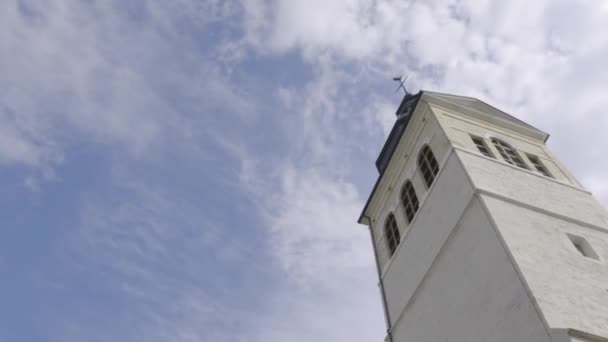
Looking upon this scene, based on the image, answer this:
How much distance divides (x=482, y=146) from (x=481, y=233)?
592 centimetres

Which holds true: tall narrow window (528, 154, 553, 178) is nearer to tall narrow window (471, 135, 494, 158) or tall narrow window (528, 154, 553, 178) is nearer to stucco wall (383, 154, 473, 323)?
tall narrow window (471, 135, 494, 158)

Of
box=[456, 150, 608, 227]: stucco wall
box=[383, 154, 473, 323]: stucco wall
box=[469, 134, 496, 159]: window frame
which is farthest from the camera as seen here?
box=[469, 134, 496, 159]: window frame

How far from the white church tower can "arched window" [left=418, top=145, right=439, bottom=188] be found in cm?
5

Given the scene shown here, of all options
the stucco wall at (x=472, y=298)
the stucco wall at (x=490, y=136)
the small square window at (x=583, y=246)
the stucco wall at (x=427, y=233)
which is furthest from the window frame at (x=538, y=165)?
the stucco wall at (x=472, y=298)

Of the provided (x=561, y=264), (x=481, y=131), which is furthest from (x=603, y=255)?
(x=481, y=131)

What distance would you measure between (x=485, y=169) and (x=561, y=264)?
14.2ft

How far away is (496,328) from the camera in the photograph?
12422 mm

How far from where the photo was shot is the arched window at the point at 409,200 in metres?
19.6

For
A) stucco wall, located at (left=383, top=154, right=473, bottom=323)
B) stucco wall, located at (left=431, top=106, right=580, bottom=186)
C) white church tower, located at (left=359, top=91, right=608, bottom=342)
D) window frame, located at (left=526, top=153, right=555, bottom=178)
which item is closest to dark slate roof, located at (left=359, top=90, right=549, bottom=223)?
white church tower, located at (left=359, top=91, right=608, bottom=342)

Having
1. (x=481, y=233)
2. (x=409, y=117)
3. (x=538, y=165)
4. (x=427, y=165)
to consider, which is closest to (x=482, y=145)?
(x=427, y=165)

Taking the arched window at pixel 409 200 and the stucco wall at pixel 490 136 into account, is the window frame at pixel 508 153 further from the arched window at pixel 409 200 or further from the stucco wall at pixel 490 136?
the arched window at pixel 409 200

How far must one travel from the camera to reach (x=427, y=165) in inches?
762

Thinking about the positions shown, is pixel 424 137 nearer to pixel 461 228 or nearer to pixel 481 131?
pixel 481 131

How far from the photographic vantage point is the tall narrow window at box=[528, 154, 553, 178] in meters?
19.2
